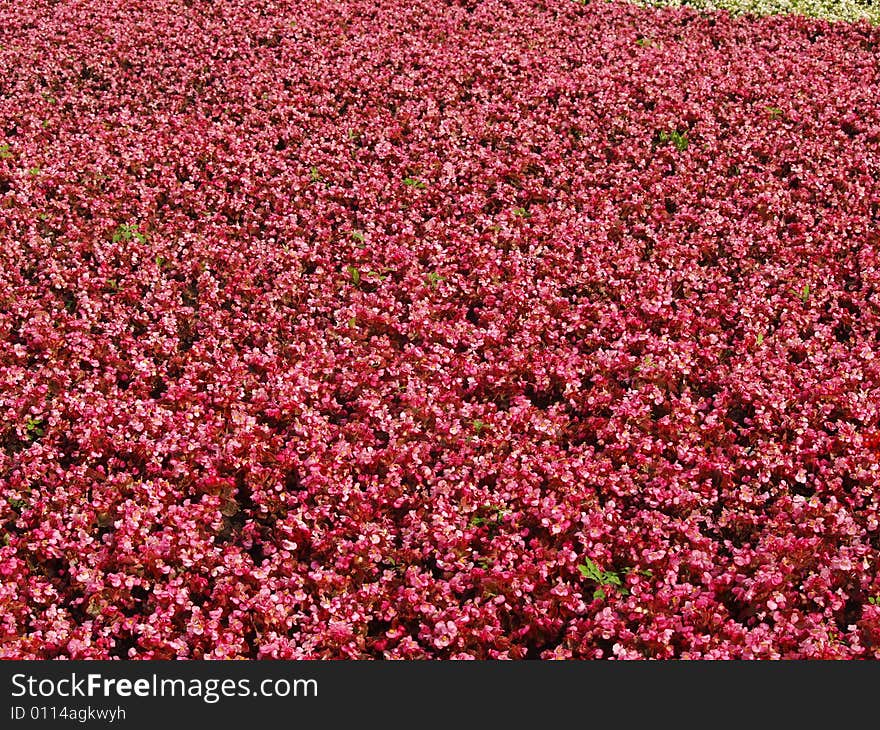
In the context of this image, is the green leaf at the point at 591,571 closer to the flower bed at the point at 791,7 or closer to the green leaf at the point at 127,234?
the green leaf at the point at 127,234

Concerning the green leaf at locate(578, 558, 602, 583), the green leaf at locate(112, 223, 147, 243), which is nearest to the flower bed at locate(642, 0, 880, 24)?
the green leaf at locate(112, 223, 147, 243)


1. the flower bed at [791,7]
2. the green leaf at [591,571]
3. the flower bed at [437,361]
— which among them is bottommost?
the green leaf at [591,571]

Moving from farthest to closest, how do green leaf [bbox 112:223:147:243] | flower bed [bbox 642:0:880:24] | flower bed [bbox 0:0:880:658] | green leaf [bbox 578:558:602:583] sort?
flower bed [bbox 642:0:880:24] < green leaf [bbox 112:223:147:243] < green leaf [bbox 578:558:602:583] < flower bed [bbox 0:0:880:658]

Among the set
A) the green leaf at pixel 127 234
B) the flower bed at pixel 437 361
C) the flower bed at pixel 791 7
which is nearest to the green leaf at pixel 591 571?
the flower bed at pixel 437 361

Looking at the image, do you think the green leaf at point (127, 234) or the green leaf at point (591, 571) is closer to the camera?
the green leaf at point (591, 571)

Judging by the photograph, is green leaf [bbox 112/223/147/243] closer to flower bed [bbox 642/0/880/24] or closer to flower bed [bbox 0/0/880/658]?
flower bed [bbox 0/0/880/658]

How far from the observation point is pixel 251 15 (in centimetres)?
1628

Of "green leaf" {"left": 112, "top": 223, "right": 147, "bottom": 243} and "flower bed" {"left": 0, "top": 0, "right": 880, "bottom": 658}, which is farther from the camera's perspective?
"green leaf" {"left": 112, "top": 223, "right": 147, "bottom": 243}

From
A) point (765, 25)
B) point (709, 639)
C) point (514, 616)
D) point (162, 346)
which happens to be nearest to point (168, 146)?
point (162, 346)

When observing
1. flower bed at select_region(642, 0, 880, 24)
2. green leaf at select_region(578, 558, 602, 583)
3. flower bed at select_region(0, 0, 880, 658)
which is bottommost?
green leaf at select_region(578, 558, 602, 583)

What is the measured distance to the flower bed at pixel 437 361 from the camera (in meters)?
5.48

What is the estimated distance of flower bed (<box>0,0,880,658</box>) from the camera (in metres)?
5.48

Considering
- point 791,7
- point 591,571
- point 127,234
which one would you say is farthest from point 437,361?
point 791,7

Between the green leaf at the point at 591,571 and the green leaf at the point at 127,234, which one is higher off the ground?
the green leaf at the point at 127,234
